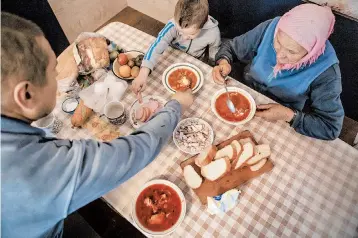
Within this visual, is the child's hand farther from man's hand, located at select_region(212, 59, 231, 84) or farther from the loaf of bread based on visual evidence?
man's hand, located at select_region(212, 59, 231, 84)

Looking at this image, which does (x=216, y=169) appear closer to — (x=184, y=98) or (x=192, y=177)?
(x=192, y=177)

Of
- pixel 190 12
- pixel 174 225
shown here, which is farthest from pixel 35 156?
pixel 190 12

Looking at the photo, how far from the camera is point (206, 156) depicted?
4.99ft

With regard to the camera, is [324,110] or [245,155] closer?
[245,155]

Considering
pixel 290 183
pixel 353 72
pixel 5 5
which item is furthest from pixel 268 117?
pixel 5 5

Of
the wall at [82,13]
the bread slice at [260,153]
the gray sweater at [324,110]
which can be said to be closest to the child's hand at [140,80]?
the bread slice at [260,153]

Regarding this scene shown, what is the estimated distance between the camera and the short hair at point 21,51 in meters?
0.96

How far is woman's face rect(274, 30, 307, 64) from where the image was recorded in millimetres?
1601

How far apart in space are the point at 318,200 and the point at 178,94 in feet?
3.18

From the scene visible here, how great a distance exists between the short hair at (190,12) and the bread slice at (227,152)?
0.93 m

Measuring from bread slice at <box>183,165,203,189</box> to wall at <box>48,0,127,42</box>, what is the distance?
2726 mm

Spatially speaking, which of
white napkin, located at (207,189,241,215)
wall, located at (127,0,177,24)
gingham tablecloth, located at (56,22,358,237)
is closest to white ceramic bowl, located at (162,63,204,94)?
gingham tablecloth, located at (56,22,358,237)

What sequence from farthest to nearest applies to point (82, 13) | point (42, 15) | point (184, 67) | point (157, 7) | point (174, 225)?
point (157, 7) < point (82, 13) < point (42, 15) < point (184, 67) < point (174, 225)

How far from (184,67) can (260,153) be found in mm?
801
